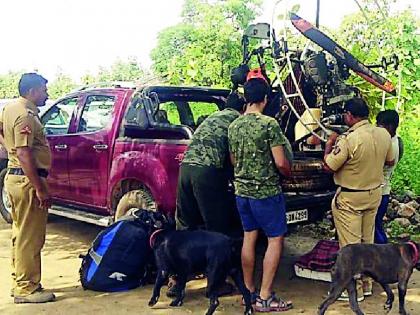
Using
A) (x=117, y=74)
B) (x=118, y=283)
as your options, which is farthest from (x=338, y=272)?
(x=117, y=74)

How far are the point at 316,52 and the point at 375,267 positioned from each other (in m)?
2.34

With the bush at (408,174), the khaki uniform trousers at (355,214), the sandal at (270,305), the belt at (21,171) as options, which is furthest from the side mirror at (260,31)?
the bush at (408,174)

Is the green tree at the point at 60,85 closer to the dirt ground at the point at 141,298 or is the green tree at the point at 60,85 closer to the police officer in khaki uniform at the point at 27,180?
the dirt ground at the point at 141,298

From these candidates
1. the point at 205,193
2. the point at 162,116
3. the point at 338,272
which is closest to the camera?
the point at 338,272

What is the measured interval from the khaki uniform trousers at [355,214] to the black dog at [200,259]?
91 centimetres

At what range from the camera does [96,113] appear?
725 centimetres

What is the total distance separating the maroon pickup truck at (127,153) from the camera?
19.2 feet

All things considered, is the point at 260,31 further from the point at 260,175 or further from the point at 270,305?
the point at 270,305

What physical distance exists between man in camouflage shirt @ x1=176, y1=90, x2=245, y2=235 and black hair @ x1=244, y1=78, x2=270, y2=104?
408 mm

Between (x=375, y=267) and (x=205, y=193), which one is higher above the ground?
(x=205, y=193)

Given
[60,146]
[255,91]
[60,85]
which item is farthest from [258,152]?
[60,85]

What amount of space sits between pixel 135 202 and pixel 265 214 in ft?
6.10

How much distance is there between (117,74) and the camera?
45.3m

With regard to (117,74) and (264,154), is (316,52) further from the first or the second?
(117,74)
